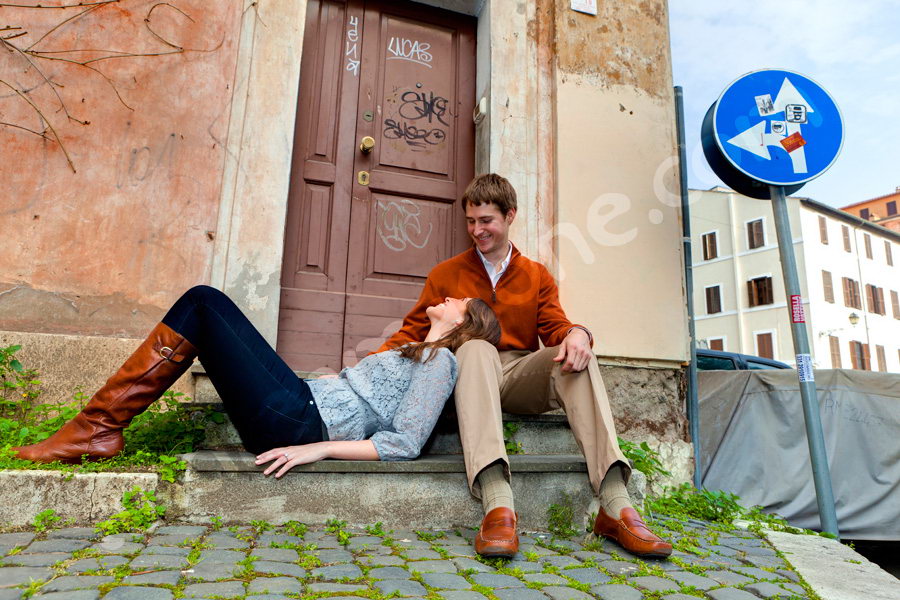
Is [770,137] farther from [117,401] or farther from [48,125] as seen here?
[48,125]

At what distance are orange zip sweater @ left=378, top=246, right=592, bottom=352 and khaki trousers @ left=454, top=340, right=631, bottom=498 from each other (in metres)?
0.38

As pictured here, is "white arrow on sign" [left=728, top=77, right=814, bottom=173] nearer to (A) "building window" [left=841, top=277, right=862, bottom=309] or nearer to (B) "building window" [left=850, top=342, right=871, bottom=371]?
(B) "building window" [left=850, top=342, right=871, bottom=371]

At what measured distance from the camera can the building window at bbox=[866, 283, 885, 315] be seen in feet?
103

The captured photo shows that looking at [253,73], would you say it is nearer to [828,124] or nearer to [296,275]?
[296,275]

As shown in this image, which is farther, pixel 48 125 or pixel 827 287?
pixel 827 287

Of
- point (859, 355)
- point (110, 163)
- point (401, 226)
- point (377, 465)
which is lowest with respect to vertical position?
point (377, 465)

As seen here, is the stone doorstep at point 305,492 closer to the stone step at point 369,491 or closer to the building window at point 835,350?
the stone step at point 369,491

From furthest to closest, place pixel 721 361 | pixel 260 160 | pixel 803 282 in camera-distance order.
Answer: pixel 803 282
pixel 721 361
pixel 260 160

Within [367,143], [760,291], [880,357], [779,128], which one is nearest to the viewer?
[779,128]

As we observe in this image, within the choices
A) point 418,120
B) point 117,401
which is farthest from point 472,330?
point 418,120

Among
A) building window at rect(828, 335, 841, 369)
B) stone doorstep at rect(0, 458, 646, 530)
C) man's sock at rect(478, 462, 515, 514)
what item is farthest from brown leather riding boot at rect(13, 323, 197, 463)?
building window at rect(828, 335, 841, 369)

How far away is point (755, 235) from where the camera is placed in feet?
100

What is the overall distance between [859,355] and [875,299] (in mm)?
4357

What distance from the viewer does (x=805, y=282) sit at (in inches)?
1134
